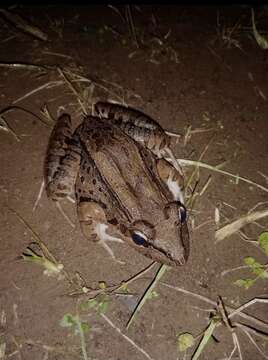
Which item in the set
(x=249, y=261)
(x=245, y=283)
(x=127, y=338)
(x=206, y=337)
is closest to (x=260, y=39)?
(x=249, y=261)

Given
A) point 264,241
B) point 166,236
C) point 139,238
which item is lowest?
point 264,241

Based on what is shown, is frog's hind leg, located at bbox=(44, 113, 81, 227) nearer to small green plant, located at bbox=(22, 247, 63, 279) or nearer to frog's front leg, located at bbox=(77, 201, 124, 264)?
frog's front leg, located at bbox=(77, 201, 124, 264)

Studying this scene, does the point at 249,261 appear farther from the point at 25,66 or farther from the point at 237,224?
the point at 25,66

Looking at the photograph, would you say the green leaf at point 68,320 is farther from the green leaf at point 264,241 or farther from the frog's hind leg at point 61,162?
the green leaf at point 264,241

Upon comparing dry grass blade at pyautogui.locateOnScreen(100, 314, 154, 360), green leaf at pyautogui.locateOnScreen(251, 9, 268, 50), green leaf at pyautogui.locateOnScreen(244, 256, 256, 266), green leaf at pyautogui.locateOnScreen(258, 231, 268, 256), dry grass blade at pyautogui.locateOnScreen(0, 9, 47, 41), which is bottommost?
dry grass blade at pyautogui.locateOnScreen(100, 314, 154, 360)

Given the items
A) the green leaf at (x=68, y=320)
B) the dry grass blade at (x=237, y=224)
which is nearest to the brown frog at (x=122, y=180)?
the dry grass blade at (x=237, y=224)

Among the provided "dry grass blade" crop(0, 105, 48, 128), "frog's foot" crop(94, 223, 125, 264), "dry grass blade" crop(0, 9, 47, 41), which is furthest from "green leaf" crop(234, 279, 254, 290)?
"dry grass blade" crop(0, 9, 47, 41)
